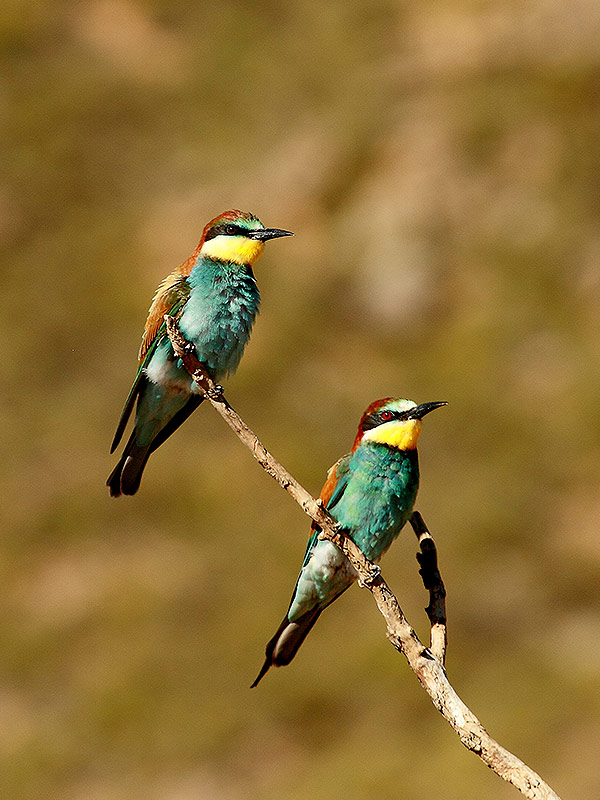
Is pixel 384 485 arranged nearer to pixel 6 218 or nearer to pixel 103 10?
pixel 6 218

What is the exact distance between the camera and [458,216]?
455 inches

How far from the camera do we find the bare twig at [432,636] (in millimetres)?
2340

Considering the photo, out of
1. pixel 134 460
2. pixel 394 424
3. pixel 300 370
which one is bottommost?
pixel 134 460

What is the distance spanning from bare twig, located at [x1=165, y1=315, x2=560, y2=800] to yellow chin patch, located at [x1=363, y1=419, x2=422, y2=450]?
1.99ft

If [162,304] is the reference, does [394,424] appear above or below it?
below

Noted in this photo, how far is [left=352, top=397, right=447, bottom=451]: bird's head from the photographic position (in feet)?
11.7

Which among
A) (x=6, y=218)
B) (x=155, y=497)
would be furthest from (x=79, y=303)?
(x=155, y=497)

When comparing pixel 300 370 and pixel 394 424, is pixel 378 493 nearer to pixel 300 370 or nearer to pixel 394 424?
pixel 394 424

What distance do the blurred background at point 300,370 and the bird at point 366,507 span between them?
207 inches

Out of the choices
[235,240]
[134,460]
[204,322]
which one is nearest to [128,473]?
[134,460]

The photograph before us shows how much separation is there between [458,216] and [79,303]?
154 inches

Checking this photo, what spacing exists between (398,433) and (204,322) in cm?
75

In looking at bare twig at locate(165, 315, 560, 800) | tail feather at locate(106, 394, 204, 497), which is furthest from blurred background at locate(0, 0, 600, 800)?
bare twig at locate(165, 315, 560, 800)

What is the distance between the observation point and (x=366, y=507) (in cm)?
363
